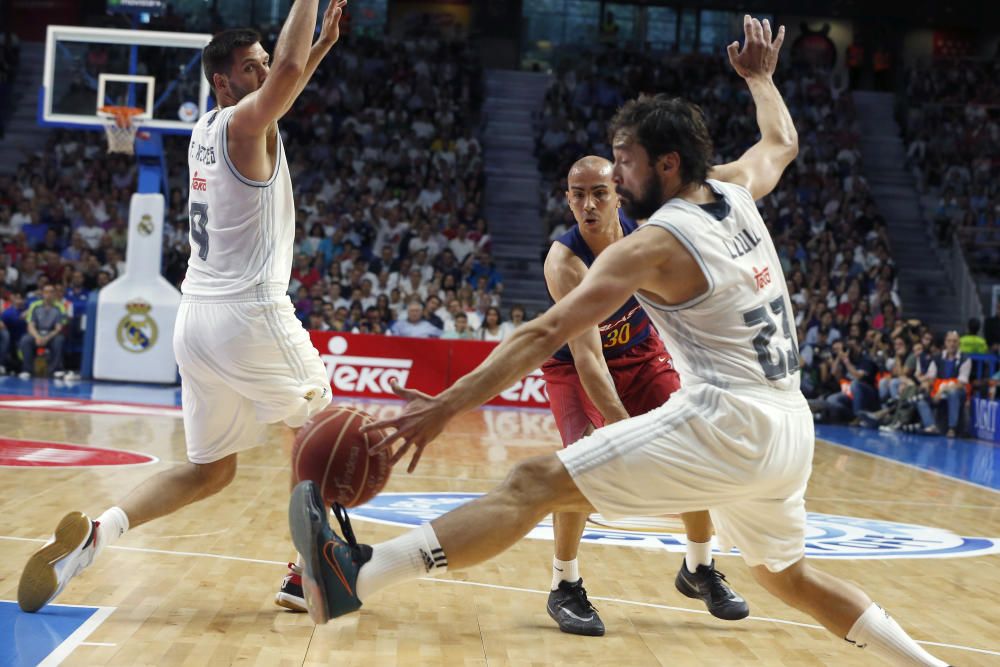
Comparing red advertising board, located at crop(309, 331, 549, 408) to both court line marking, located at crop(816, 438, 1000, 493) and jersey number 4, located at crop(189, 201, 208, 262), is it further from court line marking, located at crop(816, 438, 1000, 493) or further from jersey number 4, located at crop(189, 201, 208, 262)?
jersey number 4, located at crop(189, 201, 208, 262)

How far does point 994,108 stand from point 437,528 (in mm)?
24776

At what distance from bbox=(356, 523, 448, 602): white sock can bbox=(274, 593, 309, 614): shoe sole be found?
143 cm

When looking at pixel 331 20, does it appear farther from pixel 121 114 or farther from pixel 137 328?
pixel 137 328

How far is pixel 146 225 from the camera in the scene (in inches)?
583

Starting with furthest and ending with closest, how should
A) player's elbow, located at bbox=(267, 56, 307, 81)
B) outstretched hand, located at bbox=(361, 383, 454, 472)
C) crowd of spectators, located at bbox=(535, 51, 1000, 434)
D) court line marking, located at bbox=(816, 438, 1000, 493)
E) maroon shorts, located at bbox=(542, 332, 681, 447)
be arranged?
crowd of spectators, located at bbox=(535, 51, 1000, 434) < court line marking, located at bbox=(816, 438, 1000, 493) < maroon shorts, located at bbox=(542, 332, 681, 447) < player's elbow, located at bbox=(267, 56, 307, 81) < outstretched hand, located at bbox=(361, 383, 454, 472)

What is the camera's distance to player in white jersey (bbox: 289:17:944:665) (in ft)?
9.92

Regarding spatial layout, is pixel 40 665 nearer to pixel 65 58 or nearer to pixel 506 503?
pixel 506 503

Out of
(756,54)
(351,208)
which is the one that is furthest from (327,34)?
(351,208)

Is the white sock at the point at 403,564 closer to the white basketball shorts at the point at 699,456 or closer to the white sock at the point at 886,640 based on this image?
the white basketball shorts at the point at 699,456

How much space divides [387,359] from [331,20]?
10.8 metres

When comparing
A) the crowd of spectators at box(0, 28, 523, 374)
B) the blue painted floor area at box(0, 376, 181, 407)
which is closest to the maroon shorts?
the blue painted floor area at box(0, 376, 181, 407)

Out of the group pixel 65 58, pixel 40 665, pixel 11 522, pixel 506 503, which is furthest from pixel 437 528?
pixel 65 58

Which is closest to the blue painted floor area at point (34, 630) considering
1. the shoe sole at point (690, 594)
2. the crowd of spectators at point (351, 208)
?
the shoe sole at point (690, 594)

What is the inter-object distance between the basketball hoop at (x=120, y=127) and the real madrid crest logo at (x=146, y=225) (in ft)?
3.13
